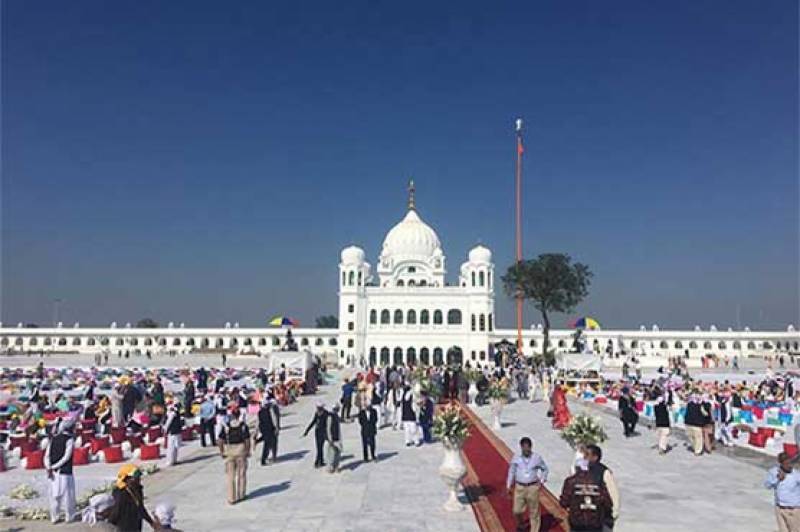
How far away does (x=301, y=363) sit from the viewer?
38062mm

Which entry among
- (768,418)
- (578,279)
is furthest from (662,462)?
(578,279)

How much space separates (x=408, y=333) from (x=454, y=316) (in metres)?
5.51

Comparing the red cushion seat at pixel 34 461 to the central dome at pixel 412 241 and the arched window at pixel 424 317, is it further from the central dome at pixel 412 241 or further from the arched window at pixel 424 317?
the central dome at pixel 412 241

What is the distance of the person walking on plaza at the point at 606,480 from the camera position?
6.66 m

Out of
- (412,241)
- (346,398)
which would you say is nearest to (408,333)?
(412,241)

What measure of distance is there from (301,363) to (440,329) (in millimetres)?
32540

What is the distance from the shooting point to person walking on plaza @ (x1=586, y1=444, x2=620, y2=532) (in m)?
6.66

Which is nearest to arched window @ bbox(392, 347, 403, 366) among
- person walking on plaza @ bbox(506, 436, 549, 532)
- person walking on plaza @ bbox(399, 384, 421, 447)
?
person walking on plaza @ bbox(399, 384, 421, 447)

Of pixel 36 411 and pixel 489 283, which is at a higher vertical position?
pixel 489 283

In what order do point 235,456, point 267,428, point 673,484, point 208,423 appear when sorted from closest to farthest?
point 235,456, point 673,484, point 267,428, point 208,423

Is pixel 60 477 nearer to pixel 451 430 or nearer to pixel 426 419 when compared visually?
pixel 451 430

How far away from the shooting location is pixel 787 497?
7559 mm

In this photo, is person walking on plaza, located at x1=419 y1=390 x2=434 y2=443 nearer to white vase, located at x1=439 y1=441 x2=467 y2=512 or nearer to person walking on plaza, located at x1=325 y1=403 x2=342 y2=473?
person walking on plaza, located at x1=325 y1=403 x2=342 y2=473

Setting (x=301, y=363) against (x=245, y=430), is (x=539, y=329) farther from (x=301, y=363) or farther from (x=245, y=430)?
(x=245, y=430)
